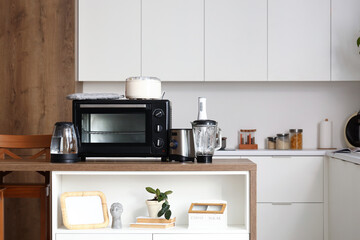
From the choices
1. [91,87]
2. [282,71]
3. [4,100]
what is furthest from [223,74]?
[4,100]

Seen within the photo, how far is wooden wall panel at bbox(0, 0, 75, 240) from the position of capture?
432 centimetres

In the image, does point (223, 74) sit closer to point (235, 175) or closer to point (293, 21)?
point (293, 21)

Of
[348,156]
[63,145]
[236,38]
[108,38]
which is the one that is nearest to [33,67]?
[108,38]

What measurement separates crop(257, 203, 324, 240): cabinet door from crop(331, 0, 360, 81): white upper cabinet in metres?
1.11

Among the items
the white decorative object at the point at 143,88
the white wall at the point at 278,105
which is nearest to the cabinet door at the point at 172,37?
the white wall at the point at 278,105

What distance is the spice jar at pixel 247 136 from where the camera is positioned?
472 centimetres

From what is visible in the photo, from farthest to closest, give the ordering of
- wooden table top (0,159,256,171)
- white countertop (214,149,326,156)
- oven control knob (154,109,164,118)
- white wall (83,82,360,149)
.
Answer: white wall (83,82,360,149) → white countertop (214,149,326,156) → oven control knob (154,109,164,118) → wooden table top (0,159,256,171)

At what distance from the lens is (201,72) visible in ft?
14.8

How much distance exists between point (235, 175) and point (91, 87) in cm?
250

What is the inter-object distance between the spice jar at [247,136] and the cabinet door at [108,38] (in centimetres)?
107

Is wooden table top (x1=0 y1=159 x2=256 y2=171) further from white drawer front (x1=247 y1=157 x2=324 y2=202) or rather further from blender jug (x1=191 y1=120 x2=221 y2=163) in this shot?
white drawer front (x1=247 y1=157 x2=324 y2=202)

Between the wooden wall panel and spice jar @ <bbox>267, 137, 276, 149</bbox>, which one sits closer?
the wooden wall panel

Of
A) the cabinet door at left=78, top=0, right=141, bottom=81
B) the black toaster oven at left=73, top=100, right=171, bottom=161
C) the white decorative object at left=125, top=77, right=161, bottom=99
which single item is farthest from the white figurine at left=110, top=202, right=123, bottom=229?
the cabinet door at left=78, top=0, right=141, bottom=81

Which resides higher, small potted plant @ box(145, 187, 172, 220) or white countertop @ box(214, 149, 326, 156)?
white countertop @ box(214, 149, 326, 156)
